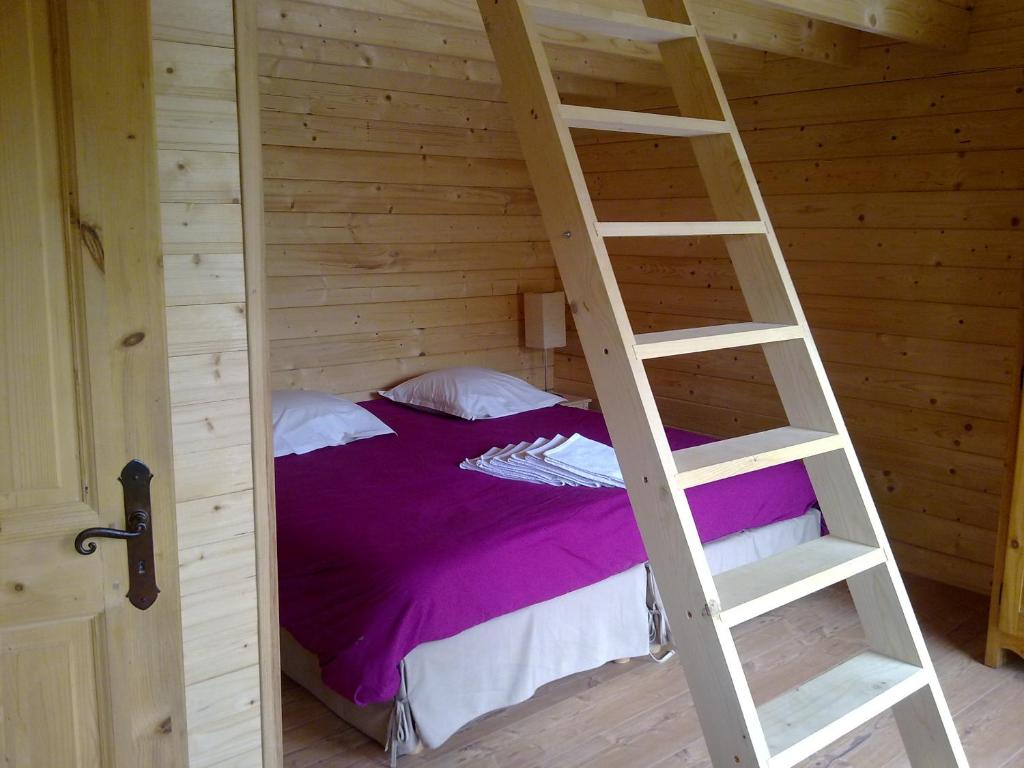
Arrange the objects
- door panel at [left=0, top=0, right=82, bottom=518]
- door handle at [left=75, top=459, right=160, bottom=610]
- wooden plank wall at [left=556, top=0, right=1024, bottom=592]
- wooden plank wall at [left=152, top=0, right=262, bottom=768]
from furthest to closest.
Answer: wooden plank wall at [left=556, top=0, right=1024, bottom=592]
wooden plank wall at [left=152, top=0, right=262, bottom=768]
door handle at [left=75, top=459, right=160, bottom=610]
door panel at [left=0, top=0, right=82, bottom=518]

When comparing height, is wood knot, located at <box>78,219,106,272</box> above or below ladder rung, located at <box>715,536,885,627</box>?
above

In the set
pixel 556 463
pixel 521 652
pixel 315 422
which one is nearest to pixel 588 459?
pixel 556 463

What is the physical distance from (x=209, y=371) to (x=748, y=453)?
41.6 inches

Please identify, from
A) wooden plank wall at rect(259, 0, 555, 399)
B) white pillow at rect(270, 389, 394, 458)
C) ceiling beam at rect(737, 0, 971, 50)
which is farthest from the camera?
wooden plank wall at rect(259, 0, 555, 399)

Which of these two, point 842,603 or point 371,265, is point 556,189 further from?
point 371,265

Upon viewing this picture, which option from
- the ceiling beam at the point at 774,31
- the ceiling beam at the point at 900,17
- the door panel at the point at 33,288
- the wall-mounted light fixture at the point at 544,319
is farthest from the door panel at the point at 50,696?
the wall-mounted light fixture at the point at 544,319

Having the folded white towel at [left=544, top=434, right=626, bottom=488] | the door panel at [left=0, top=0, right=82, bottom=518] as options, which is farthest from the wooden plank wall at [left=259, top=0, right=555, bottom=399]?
the door panel at [left=0, top=0, right=82, bottom=518]

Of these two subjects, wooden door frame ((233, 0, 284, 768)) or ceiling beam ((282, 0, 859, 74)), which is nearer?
wooden door frame ((233, 0, 284, 768))

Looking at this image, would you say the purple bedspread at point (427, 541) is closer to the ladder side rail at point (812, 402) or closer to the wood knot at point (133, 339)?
the ladder side rail at point (812, 402)

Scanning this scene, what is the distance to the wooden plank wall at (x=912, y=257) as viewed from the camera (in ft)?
11.6

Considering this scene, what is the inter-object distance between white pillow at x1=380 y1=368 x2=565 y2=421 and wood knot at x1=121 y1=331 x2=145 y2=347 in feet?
9.46

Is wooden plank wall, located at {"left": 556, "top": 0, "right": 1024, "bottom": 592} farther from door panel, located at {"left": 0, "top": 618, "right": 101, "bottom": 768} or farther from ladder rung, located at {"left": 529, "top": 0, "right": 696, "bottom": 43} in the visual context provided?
door panel, located at {"left": 0, "top": 618, "right": 101, "bottom": 768}

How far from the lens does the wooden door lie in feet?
4.86

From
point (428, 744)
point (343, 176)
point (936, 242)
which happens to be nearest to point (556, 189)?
point (428, 744)
